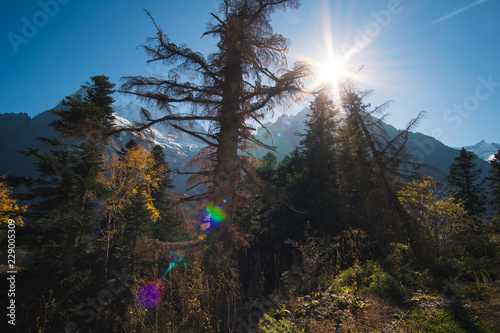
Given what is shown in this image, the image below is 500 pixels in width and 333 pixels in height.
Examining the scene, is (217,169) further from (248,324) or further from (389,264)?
(389,264)

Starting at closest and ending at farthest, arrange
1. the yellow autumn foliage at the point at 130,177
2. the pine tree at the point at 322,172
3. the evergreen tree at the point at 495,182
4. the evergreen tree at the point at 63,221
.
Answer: the evergreen tree at the point at 63,221
the pine tree at the point at 322,172
the yellow autumn foliage at the point at 130,177
the evergreen tree at the point at 495,182

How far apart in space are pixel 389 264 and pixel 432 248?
1.37 m

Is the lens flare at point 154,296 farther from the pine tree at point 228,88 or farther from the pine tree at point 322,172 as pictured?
the pine tree at point 322,172

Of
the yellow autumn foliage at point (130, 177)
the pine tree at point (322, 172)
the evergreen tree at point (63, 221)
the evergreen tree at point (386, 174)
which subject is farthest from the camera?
the yellow autumn foliage at point (130, 177)

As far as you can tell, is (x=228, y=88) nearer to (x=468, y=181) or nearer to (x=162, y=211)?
(x=162, y=211)

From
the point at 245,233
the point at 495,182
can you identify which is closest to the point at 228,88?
the point at 245,233

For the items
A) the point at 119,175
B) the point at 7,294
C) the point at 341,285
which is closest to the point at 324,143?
the point at 341,285

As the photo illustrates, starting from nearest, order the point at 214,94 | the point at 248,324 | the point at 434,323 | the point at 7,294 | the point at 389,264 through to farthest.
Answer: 1. the point at 434,323
2. the point at 248,324
3. the point at 389,264
4. the point at 214,94
5. the point at 7,294

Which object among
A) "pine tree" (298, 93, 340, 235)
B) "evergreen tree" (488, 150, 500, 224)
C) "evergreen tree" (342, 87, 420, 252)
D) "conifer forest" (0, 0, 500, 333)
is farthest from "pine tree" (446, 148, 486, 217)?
"evergreen tree" (342, 87, 420, 252)

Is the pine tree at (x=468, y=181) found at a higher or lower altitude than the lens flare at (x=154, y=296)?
higher

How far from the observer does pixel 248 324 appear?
10.7 ft

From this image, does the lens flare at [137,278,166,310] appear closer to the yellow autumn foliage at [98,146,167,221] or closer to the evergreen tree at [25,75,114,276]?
the evergreen tree at [25,75,114,276]

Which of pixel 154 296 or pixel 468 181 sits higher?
pixel 468 181

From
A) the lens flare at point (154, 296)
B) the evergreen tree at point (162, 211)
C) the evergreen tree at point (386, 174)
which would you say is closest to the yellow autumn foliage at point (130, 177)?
the evergreen tree at point (162, 211)
